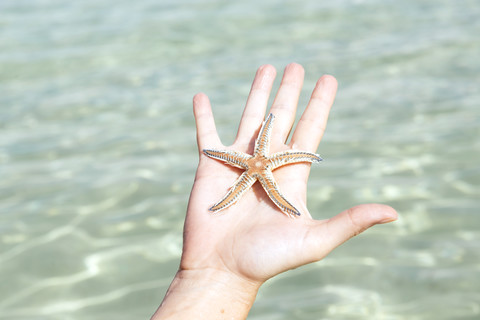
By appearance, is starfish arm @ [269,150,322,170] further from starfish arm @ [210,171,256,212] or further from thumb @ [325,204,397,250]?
thumb @ [325,204,397,250]

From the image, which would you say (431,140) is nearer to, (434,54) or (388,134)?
(388,134)

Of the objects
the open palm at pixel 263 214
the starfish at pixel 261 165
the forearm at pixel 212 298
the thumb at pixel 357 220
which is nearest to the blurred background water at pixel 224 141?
the forearm at pixel 212 298

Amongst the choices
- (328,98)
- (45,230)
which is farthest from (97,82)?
(328,98)

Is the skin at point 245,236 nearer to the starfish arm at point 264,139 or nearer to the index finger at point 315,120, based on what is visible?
the index finger at point 315,120

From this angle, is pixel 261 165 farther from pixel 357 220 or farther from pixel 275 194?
pixel 357 220

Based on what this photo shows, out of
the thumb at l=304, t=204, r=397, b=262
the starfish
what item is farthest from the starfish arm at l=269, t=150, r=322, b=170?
the thumb at l=304, t=204, r=397, b=262

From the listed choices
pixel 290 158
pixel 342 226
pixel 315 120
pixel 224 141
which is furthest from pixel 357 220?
pixel 224 141

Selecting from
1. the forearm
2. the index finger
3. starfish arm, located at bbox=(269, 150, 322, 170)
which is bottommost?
the forearm
